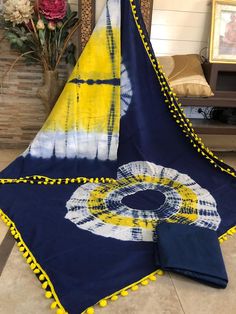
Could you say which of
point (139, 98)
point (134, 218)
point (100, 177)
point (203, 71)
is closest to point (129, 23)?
point (139, 98)

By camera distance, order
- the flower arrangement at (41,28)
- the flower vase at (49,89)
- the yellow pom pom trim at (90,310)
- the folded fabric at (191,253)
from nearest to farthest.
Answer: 1. the yellow pom pom trim at (90,310)
2. the folded fabric at (191,253)
3. the flower arrangement at (41,28)
4. the flower vase at (49,89)

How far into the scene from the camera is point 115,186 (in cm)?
177

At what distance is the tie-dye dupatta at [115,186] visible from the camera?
1.16 metres

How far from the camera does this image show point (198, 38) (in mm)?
2465

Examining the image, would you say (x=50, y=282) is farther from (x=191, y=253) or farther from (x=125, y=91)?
(x=125, y=91)

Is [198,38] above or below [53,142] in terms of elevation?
above

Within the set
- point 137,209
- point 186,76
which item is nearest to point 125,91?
point 186,76

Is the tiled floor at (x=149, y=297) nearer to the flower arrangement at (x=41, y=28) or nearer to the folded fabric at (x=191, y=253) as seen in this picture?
the folded fabric at (x=191, y=253)

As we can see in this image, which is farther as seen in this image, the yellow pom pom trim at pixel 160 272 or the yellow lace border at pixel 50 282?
the yellow pom pom trim at pixel 160 272

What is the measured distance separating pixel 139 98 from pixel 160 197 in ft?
2.16

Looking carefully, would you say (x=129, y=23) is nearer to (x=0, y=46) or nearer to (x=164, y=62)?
(x=164, y=62)

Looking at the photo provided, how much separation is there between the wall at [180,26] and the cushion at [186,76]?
0.26 metres

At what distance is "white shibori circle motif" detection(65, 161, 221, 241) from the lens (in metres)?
1.41

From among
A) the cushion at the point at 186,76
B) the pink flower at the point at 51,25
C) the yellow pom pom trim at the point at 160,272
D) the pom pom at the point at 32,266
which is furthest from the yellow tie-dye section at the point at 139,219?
the pink flower at the point at 51,25
